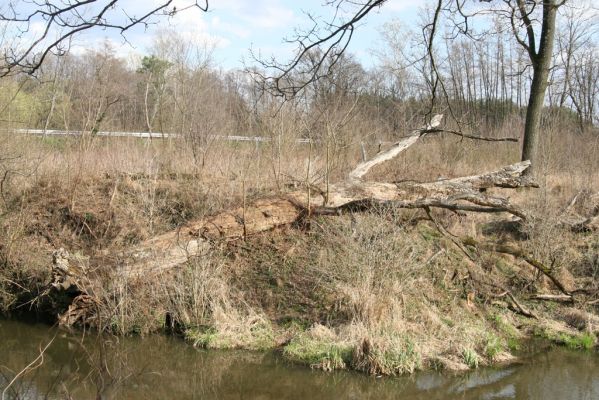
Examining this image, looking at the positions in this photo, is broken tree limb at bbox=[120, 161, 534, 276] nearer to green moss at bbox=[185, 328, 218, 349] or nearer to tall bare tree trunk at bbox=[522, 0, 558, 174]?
green moss at bbox=[185, 328, 218, 349]

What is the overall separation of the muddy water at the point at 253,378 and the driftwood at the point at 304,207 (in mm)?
1369

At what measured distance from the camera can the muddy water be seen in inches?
316

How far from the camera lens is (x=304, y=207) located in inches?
453

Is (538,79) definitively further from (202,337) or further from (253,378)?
(253,378)

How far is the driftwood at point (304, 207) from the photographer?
10539 millimetres

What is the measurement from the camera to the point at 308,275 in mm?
10688

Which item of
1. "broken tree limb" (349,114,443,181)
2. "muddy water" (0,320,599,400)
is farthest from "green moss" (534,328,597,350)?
"broken tree limb" (349,114,443,181)

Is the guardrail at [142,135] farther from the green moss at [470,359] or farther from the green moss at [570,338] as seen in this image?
the green moss at [470,359]

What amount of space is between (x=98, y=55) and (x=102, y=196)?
3.96m

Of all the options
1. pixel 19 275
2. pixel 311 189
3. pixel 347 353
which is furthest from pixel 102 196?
pixel 347 353

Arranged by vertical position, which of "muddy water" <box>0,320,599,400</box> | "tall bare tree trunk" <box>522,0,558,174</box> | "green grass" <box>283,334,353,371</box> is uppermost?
"tall bare tree trunk" <box>522,0,558,174</box>

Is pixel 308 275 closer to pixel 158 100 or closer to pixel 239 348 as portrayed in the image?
pixel 239 348

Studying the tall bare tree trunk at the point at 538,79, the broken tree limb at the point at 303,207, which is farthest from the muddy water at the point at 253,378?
the tall bare tree trunk at the point at 538,79

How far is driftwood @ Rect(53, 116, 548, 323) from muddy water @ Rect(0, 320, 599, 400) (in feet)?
4.49
